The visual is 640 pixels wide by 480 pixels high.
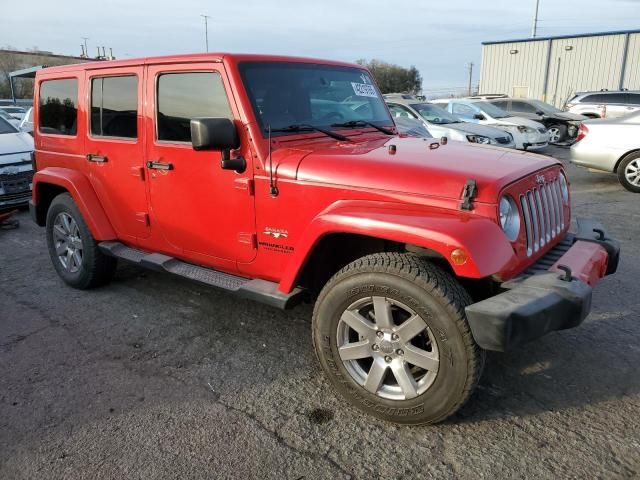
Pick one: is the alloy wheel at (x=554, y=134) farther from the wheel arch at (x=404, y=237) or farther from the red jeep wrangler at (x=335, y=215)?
the wheel arch at (x=404, y=237)

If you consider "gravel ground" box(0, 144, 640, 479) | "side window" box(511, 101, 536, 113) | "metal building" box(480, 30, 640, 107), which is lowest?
"gravel ground" box(0, 144, 640, 479)

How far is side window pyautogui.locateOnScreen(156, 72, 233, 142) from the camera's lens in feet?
10.9

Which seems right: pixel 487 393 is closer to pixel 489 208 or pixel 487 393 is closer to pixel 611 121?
pixel 489 208

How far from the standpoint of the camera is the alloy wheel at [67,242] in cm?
460

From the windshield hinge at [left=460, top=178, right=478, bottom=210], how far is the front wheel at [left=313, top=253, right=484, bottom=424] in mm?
338

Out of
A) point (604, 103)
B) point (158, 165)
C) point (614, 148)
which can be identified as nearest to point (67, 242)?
point (158, 165)

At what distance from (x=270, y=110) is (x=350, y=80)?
100 cm

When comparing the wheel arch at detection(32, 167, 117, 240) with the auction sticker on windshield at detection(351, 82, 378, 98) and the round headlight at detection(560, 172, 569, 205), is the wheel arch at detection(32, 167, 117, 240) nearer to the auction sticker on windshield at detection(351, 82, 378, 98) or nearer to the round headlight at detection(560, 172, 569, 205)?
the auction sticker on windshield at detection(351, 82, 378, 98)

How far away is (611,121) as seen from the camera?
29.3 feet

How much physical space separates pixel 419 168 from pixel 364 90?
1.61 metres

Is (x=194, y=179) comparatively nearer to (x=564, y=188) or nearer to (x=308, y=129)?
(x=308, y=129)

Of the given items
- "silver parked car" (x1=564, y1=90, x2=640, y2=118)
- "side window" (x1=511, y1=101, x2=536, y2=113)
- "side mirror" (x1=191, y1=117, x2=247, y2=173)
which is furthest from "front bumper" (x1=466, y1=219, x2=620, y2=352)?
"silver parked car" (x1=564, y1=90, x2=640, y2=118)

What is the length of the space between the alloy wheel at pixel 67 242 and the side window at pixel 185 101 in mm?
1514

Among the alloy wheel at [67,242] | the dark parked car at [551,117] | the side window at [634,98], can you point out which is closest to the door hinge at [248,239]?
the alloy wheel at [67,242]
